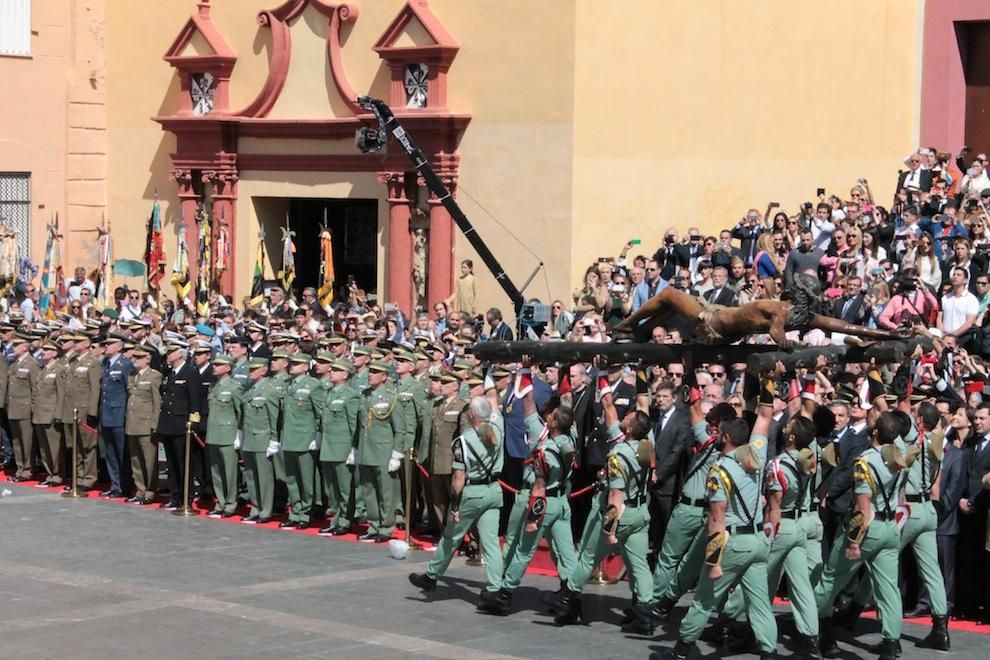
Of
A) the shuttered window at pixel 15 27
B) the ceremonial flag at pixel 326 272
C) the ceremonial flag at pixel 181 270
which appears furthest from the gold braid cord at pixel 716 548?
the shuttered window at pixel 15 27

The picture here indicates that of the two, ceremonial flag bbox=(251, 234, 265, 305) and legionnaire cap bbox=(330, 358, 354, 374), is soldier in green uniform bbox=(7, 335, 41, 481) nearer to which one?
legionnaire cap bbox=(330, 358, 354, 374)

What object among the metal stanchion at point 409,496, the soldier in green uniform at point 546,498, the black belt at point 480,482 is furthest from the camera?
the metal stanchion at point 409,496

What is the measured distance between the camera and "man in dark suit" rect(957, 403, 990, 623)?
13.5 m

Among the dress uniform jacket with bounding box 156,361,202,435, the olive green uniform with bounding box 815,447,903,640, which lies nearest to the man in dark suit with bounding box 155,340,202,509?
the dress uniform jacket with bounding box 156,361,202,435

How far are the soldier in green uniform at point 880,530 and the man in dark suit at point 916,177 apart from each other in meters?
10.2

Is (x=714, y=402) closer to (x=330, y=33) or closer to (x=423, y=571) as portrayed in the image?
(x=423, y=571)

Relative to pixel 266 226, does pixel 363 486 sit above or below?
below

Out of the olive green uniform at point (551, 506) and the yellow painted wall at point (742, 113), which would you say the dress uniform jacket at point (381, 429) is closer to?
the olive green uniform at point (551, 506)

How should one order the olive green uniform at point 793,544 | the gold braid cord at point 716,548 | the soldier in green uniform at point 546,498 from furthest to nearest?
the soldier in green uniform at point 546,498 → the olive green uniform at point 793,544 → the gold braid cord at point 716,548

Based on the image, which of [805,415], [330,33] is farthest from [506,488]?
[330,33]

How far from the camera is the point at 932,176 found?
22031mm

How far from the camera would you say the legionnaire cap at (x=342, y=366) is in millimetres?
17281

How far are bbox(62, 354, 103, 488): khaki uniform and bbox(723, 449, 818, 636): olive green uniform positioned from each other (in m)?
9.70

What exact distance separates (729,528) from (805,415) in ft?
3.64
